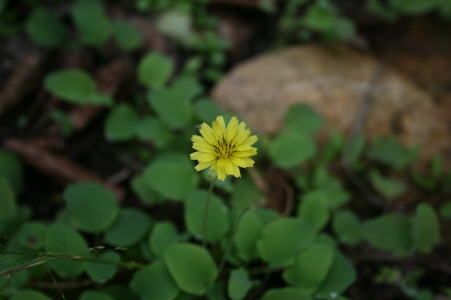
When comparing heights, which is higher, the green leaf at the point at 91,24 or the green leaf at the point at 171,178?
the green leaf at the point at 91,24

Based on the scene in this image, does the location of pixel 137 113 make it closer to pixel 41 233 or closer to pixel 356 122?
pixel 41 233

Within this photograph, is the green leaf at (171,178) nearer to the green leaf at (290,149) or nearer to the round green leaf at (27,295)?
the green leaf at (290,149)

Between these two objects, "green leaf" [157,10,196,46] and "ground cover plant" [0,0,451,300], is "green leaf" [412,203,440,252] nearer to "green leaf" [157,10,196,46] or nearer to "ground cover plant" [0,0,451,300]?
"ground cover plant" [0,0,451,300]

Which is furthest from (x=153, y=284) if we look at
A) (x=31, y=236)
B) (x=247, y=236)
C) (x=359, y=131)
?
(x=359, y=131)

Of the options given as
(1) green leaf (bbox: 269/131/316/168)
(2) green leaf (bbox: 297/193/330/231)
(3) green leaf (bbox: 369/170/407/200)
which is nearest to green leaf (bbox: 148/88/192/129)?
(1) green leaf (bbox: 269/131/316/168)

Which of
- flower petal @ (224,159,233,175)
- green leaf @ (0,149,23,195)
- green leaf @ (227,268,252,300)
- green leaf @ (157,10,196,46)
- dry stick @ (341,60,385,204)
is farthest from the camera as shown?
green leaf @ (157,10,196,46)

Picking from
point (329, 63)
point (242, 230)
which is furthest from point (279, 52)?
point (242, 230)

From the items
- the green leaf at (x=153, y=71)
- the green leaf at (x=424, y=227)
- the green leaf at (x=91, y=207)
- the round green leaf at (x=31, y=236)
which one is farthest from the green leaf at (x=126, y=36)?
the green leaf at (x=424, y=227)
